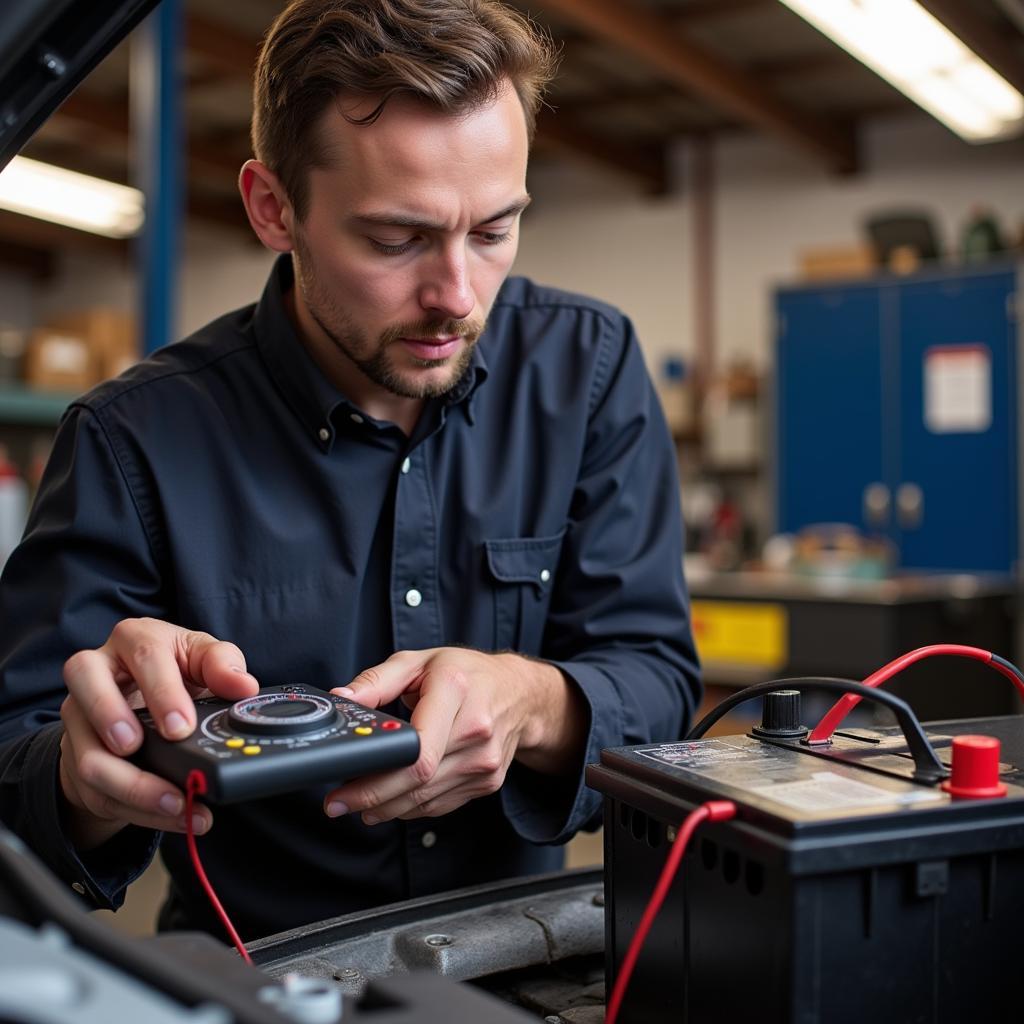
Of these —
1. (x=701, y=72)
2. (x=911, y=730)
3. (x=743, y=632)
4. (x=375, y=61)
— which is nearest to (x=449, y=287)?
(x=375, y=61)

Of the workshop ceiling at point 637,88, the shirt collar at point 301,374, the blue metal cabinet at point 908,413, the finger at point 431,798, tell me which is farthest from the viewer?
the workshop ceiling at point 637,88

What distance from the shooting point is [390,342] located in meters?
0.95

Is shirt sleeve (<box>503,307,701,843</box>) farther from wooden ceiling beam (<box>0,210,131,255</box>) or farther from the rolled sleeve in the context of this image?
wooden ceiling beam (<box>0,210,131,255</box>)

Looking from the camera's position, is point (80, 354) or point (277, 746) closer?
point (277, 746)

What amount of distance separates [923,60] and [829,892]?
11.6ft

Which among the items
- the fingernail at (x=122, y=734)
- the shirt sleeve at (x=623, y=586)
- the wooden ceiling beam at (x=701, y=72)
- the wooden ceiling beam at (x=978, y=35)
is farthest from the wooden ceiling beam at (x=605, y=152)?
the fingernail at (x=122, y=734)

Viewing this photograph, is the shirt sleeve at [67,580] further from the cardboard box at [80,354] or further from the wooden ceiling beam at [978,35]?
the cardboard box at [80,354]

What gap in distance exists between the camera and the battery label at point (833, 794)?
49 cm

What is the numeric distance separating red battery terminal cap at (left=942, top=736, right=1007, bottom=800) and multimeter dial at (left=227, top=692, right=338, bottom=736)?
30 cm

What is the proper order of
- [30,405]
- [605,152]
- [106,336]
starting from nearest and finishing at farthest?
1. [30,405]
2. [106,336]
3. [605,152]

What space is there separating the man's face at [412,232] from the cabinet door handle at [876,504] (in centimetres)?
437

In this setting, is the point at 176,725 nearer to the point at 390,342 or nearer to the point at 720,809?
the point at 720,809

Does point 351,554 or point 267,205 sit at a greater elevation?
point 267,205

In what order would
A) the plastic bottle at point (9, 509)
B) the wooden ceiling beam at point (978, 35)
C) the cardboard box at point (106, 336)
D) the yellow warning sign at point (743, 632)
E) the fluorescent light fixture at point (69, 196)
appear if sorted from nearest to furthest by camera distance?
1. the wooden ceiling beam at point (978, 35)
2. the plastic bottle at point (9, 509)
3. the yellow warning sign at point (743, 632)
4. the cardboard box at point (106, 336)
5. the fluorescent light fixture at point (69, 196)
